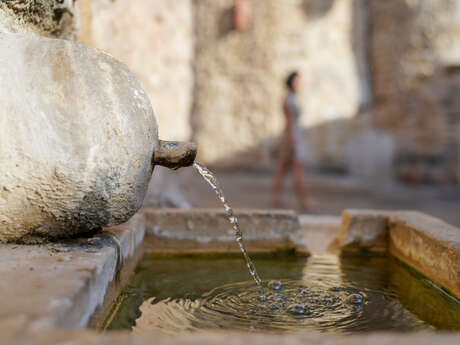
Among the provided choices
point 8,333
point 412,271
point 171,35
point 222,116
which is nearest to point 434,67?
point 222,116

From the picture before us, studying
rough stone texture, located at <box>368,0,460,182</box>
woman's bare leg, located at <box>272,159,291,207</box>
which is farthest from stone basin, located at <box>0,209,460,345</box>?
rough stone texture, located at <box>368,0,460,182</box>

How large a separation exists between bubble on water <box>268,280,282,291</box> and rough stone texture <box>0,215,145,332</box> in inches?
26.4

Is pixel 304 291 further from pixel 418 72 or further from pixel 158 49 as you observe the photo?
pixel 418 72

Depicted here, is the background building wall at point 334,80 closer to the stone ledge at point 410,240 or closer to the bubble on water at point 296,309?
the stone ledge at point 410,240

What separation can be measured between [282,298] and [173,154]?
2.39 feet

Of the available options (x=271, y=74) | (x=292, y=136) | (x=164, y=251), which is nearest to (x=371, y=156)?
(x=271, y=74)

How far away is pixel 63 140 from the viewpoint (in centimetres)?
183


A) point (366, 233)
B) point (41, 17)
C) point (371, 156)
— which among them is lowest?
point (366, 233)

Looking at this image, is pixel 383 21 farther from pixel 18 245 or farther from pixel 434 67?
pixel 18 245

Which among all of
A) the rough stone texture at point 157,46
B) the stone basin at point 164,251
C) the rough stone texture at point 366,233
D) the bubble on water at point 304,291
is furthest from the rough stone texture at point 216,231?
the rough stone texture at point 157,46

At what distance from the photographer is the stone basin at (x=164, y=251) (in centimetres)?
114

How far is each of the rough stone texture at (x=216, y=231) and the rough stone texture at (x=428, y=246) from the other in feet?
1.67

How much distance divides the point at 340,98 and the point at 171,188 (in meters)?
5.26

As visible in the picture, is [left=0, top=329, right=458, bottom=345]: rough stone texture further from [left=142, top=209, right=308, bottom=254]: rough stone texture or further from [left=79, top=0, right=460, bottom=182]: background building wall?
[left=79, top=0, right=460, bottom=182]: background building wall
